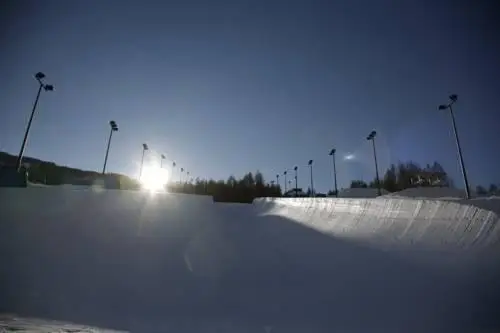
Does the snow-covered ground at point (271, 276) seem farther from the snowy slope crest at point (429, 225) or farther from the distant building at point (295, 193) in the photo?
the distant building at point (295, 193)

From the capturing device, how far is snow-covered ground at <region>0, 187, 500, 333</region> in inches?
203

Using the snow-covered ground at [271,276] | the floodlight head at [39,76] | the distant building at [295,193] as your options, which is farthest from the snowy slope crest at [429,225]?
the distant building at [295,193]

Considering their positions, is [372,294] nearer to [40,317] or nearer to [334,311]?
[334,311]

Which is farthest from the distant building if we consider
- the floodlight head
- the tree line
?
the floodlight head

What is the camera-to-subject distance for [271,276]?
24.0 ft

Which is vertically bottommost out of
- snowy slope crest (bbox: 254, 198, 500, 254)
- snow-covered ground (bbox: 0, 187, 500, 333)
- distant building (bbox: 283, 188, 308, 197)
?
snow-covered ground (bbox: 0, 187, 500, 333)

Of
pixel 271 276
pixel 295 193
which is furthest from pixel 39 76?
pixel 295 193

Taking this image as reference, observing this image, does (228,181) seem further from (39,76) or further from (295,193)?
(39,76)

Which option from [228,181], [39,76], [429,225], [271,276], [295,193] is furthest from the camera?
[228,181]

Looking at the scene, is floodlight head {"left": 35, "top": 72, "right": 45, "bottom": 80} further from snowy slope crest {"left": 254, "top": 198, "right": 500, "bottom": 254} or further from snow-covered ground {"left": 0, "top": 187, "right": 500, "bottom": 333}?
snowy slope crest {"left": 254, "top": 198, "right": 500, "bottom": 254}

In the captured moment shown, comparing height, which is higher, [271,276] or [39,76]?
[39,76]

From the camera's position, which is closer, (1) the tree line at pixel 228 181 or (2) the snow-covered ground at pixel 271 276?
(2) the snow-covered ground at pixel 271 276

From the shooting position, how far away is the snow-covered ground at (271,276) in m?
5.15

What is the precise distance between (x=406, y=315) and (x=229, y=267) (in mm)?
4274
